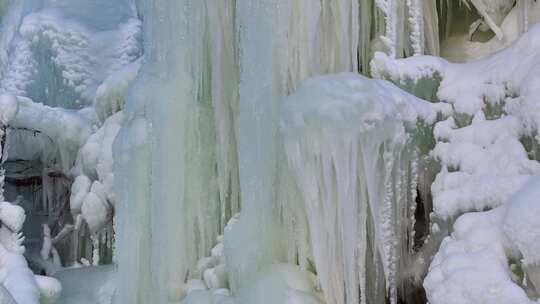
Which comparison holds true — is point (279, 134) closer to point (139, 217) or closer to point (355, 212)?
point (355, 212)

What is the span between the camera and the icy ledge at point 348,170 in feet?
14.4

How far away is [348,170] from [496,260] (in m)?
1.06

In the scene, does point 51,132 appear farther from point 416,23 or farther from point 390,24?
point 416,23

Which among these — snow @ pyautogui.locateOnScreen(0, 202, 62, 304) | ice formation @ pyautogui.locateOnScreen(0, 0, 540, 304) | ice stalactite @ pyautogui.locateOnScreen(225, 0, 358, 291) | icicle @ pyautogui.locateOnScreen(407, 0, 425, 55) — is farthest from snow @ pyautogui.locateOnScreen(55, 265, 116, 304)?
icicle @ pyautogui.locateOnScreen(407, 0, 425, 55)

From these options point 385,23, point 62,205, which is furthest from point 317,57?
point 62,205

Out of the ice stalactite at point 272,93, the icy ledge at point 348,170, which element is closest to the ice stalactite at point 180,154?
the ice stalactite at point 272,93

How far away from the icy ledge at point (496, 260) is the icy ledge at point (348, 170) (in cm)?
58

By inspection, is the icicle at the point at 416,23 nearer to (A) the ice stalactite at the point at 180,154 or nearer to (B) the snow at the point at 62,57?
(A) the ice stalactite at the point at 180,154

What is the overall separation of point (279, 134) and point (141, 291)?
183 centimetres

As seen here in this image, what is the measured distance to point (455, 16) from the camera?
19.5ft

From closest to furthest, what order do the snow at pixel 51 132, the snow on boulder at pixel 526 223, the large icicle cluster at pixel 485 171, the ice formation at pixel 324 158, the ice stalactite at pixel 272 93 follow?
the snow on boulder at pixel 526 223
the large icicle cluster at pixel 485 171
the ice formation at pixel 324 158
the ice stalactite at pixel 272 93
the snow at pixel 51 132

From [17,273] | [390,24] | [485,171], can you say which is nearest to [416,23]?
[390,24]

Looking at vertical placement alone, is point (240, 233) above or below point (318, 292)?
above

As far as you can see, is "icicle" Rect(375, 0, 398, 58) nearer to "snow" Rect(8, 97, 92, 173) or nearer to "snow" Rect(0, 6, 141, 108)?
"snow" Rect(8, 97, 92, 173)
